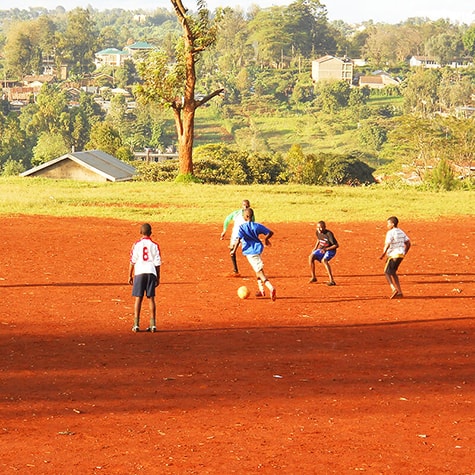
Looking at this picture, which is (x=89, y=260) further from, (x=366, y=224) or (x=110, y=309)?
(x=366, y=224)

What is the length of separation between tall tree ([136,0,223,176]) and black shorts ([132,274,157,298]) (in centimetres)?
2559

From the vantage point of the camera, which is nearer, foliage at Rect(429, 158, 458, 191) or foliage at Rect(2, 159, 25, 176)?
foliage at Rect(429, 158, 458, 191)

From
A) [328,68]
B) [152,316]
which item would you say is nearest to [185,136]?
[152,316]

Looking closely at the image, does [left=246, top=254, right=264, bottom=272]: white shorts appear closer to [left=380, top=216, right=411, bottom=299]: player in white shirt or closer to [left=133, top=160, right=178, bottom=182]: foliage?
[left=380, top=216, right=411, bottom=299]: player in white shirt

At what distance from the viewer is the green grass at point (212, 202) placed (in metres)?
27.8

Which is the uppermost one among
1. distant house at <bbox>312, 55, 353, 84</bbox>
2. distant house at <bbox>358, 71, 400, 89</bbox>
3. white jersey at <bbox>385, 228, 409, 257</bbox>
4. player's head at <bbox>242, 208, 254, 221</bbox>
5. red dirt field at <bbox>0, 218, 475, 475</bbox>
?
distant house at <bbox>312, 55, 353, 84</bbox>

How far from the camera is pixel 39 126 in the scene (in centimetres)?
11938

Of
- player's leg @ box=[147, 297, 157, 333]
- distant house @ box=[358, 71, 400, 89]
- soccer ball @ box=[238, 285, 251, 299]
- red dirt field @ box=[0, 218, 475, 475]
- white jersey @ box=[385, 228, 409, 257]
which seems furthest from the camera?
distant house @ box=[358, 71, 400, 89]

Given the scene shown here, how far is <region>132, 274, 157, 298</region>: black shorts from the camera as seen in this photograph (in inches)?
513

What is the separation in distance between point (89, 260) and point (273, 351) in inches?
340

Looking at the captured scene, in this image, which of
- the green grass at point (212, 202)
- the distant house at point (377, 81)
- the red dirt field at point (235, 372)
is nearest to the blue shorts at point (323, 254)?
the red dirt field at point (235, 372)

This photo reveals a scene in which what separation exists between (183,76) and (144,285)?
27.1 meters

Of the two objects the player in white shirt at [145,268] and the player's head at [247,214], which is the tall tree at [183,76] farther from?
the player in white shirt at [145,268]

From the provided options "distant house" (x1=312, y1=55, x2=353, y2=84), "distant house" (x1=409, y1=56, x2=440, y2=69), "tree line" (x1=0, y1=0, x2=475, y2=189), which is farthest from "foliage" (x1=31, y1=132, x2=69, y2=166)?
"distant house" (x1=409, y1=56, x2=440, y2=69)
